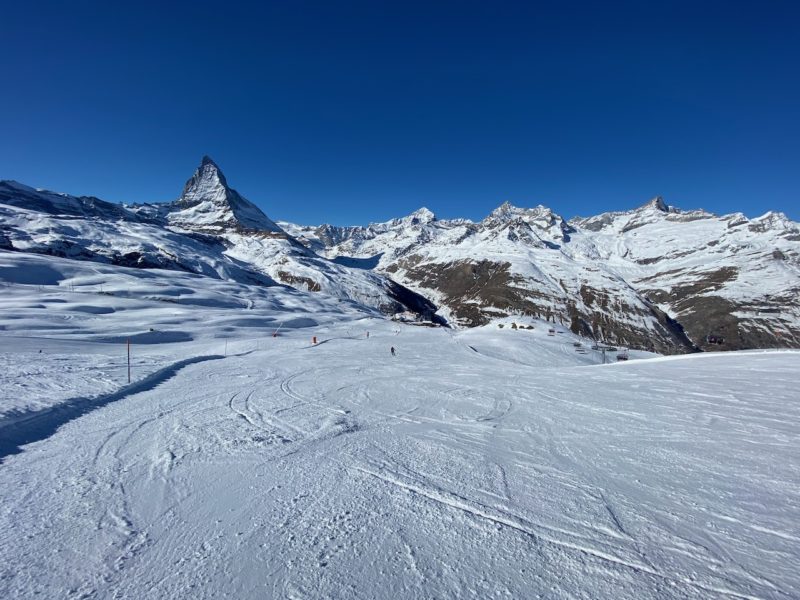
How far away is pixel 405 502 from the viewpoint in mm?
5984

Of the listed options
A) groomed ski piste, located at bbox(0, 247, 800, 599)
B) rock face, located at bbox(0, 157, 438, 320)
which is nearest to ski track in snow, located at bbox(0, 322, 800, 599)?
groomed ski piste, located at bbox(0, 247, 800, 599)

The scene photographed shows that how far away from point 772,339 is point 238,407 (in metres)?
243

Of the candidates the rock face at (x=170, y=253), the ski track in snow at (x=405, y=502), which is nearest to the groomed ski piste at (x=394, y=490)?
the ski track in snow at (x=405, y=502)

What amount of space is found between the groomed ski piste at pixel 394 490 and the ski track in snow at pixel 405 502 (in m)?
0.03

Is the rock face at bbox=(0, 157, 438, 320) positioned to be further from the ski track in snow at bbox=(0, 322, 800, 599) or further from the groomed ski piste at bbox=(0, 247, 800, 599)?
the ski track in snow at bbox=(0, 322, 800, 599)

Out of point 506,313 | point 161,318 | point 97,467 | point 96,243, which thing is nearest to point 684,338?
point 506,313

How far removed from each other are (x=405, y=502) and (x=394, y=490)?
0.43 meters

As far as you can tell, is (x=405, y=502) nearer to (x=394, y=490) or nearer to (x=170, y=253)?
(x=394, y=490)

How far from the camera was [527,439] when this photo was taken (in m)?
9.05

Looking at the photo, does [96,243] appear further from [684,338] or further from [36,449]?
[684,338]

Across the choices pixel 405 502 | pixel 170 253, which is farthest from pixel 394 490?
pixel 170 253

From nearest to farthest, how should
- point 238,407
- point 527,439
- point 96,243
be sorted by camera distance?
point 527,439 → point 238,407 → point 96,243

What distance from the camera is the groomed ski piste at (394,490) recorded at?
14.3 feet

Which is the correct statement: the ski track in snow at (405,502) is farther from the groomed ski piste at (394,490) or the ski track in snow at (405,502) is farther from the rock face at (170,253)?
the rock face at (170,253)
